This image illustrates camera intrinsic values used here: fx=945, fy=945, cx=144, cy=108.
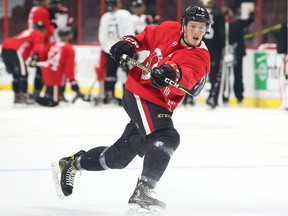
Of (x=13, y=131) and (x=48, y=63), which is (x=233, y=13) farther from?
(x=13, y=131)

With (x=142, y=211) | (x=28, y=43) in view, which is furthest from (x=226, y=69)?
(x=142, y=211)

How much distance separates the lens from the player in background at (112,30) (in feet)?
38.8

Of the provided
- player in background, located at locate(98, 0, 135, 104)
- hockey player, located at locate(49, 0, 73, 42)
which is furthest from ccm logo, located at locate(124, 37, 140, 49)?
hockey player, located at locate(49, 0, 73, 42)

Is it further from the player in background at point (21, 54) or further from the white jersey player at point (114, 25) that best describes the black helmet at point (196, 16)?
the player in background at point (21, 54)

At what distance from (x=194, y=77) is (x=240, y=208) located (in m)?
0.68

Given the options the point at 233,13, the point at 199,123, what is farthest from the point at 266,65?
the point at 199,123

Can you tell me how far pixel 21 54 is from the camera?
11.8 m

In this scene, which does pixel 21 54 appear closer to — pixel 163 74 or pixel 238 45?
pixel 238 45

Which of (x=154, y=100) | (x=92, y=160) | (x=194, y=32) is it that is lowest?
(x=92, y=160)

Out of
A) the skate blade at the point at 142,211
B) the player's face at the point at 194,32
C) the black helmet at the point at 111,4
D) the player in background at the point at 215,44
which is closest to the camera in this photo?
the skate blade at the point at 142,211

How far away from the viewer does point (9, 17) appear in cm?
1555

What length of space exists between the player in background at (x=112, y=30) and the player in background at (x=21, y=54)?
80 cm

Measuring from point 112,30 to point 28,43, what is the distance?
→ 107 cm

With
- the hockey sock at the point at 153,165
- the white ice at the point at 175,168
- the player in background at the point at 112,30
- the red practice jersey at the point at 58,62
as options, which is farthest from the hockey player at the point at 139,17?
the hockey sock at the point at 153,165
